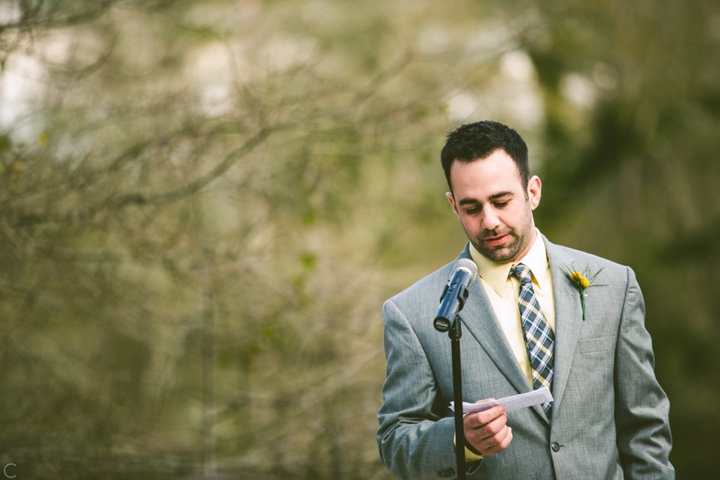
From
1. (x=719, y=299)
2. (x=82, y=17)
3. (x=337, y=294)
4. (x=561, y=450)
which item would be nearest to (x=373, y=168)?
(x=337, y=294)

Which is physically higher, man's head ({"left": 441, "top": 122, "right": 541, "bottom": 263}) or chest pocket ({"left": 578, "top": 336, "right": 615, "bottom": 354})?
man's head ({"left": 441, "top": 122, "right": 541, "bottom": 263})

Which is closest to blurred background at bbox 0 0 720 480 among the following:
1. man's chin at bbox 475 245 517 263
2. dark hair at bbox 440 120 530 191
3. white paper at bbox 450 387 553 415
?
dark hair at bbox 440 120 530 191

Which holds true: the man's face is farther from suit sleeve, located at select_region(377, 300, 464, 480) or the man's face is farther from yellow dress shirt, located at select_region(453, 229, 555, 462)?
suit sleeve, located at select_region(377, 300, 464, 480)

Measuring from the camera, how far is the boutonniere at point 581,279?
6.53 ft

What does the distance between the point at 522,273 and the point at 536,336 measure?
0.20 m

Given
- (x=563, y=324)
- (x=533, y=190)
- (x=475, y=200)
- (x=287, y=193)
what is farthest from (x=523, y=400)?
(x=287, y=193)

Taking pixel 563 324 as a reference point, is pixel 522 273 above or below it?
above

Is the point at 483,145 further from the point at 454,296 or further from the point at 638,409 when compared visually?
the point at 638,409

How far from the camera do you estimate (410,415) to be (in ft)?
6.50

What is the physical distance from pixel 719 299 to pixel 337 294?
354cm

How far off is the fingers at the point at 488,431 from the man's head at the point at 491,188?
551mm

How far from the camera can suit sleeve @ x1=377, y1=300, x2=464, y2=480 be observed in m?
1.83

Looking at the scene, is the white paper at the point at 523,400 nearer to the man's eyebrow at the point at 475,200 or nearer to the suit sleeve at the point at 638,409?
the suit sleeve at the point at 638,409

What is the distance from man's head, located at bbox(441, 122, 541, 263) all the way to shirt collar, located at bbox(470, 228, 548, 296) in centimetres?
4
